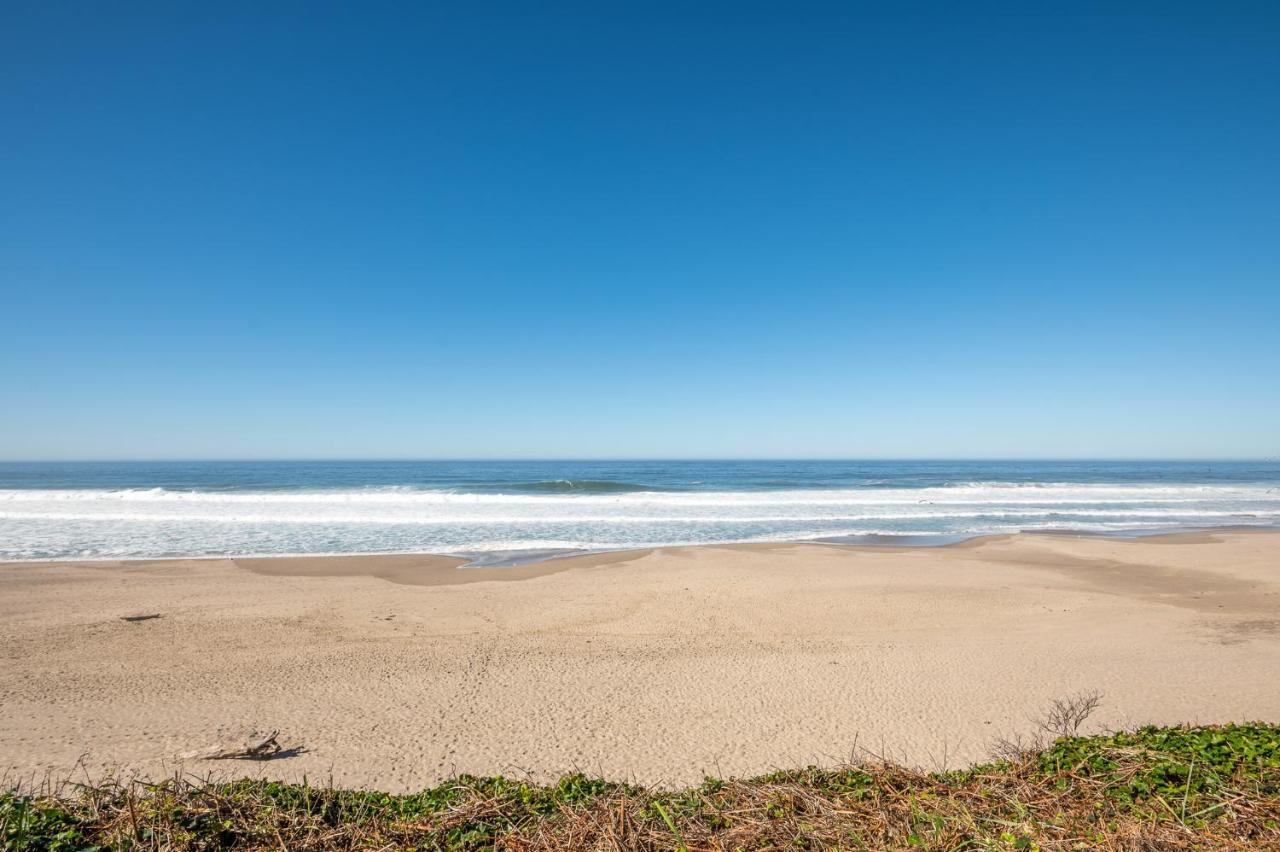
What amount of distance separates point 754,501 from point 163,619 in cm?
2707

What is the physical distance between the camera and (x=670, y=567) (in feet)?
44.6

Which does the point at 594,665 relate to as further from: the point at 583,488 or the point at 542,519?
the point at 583,488

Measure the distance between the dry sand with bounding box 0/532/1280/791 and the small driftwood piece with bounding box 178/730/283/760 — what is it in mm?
88

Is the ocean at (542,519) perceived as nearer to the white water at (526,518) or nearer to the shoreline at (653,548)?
the white water at (526,518)

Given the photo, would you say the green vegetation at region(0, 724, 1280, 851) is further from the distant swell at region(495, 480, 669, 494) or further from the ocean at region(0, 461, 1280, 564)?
the distant swell at region(495, 480, 669, 494)

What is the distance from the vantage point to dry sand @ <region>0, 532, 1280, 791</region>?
502 cm

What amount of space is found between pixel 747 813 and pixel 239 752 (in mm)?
4443

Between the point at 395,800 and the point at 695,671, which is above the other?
the point at 395,800

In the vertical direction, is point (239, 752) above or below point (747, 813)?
below

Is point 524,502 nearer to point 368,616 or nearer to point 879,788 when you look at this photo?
point 368,616

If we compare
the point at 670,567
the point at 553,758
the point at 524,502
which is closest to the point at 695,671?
the point at 553,758

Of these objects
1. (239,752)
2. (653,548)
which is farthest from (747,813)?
(653,548)

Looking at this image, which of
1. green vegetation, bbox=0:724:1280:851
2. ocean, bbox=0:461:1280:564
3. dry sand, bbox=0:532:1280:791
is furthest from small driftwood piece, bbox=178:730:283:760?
ocean, bbox=0:461:1280:564

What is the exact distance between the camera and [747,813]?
2.34m
